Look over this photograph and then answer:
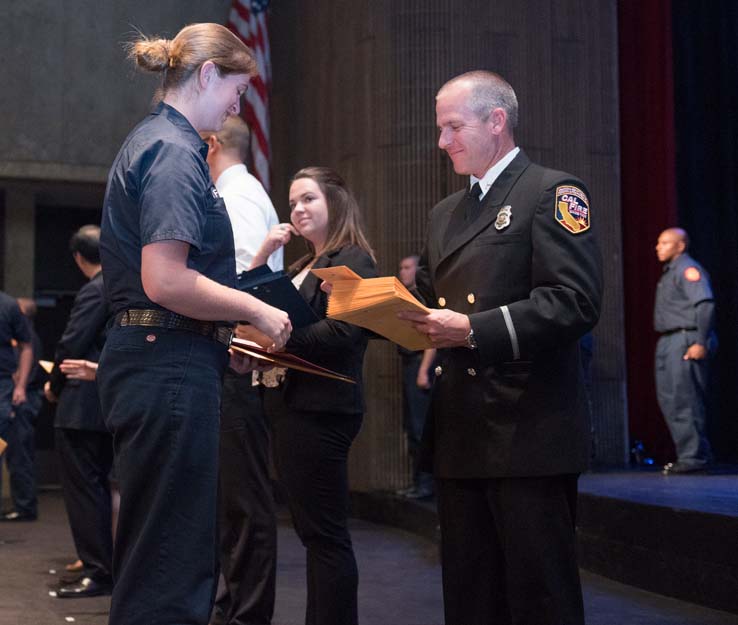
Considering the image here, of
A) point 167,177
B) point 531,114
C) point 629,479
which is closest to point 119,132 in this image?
point 531,114

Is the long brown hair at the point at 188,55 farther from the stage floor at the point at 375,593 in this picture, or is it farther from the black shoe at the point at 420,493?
the black shoe at the point at 420,493

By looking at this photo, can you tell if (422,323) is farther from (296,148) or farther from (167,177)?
(296,148)

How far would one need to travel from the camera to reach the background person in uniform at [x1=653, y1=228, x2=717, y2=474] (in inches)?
261

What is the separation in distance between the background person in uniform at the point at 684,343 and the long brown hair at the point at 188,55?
5034 millimetres

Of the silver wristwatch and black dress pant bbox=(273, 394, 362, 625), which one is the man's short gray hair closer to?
the silver wristwatch

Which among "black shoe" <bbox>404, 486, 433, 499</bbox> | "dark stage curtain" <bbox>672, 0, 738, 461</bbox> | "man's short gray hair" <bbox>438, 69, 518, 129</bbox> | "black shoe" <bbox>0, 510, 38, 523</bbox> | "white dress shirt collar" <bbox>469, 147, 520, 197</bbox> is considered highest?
"dark stage curtain" <bbox>672, 0, 738, 461</bbox>

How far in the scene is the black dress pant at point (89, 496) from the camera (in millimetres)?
4344

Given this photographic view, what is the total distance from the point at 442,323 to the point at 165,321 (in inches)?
22.8

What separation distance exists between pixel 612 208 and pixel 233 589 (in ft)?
14.7

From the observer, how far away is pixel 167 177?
2.05 m

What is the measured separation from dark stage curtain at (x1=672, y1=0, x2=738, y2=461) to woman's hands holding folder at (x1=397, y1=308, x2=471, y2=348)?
6.52 metres

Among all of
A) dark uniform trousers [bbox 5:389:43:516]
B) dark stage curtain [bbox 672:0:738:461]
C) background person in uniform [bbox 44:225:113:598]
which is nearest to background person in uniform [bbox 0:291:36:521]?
background person in uniform [bbox 44:225:113:598]

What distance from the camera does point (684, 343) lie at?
6.74 metres

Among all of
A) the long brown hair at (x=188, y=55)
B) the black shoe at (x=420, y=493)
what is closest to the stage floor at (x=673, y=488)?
the black shoe at (x=420, y=493)
